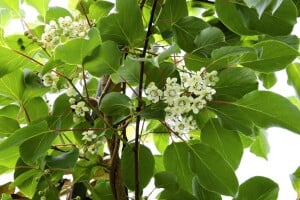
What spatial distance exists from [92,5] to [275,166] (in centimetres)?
94

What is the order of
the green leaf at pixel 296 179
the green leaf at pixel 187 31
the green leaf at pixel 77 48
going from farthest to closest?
the green leaf at pixel 296 179 → the green leaf at pixel 187 31 → the green leaf at pixel 77 48

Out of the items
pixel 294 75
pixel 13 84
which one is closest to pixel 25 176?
pixel 13 84

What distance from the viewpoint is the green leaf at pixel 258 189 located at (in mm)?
668

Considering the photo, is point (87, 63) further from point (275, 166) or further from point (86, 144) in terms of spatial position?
point (275, 166)

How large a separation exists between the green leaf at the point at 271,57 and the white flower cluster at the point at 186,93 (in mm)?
67

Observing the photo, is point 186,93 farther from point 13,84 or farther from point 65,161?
point 13,84

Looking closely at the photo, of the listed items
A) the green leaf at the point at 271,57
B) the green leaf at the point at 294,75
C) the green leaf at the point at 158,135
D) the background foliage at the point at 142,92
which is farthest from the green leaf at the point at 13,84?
the green leaf at the point at 294,75

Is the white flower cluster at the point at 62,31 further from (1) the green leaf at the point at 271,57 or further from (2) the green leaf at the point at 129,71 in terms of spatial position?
(1) the green leaf at the point at 271,57

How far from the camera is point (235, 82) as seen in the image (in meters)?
0.61

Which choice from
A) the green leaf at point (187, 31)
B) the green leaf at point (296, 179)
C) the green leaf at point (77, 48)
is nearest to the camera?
the green leaf at point (77, 48)

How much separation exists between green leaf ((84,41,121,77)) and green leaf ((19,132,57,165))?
113 mm

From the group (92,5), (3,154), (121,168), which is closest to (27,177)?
(3,154)

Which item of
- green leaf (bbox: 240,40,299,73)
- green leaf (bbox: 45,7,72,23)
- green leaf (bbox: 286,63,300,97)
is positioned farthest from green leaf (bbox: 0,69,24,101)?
green leaf (bbox: 286,63,300,97)

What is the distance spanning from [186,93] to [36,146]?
22cm
